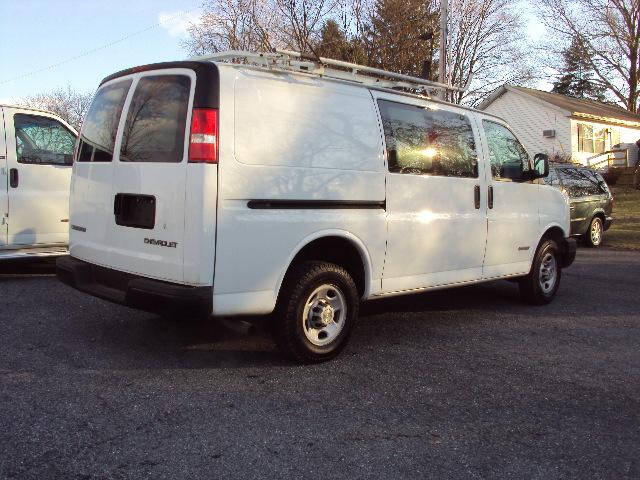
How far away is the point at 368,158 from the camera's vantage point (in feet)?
15.3

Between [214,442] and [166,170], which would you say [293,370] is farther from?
[166,170]

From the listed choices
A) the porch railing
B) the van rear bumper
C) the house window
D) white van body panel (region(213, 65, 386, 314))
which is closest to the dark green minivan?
white van body panel (region(213, 65, 386, 314))

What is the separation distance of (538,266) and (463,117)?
2.05 metres

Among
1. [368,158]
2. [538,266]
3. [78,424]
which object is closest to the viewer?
[78,424]

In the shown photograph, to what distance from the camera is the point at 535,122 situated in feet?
106

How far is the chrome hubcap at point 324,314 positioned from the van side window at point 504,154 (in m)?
2.36

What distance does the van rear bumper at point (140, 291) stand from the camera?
12.4 feet

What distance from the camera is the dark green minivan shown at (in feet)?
40.5

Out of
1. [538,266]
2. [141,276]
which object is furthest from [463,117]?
[141,276]

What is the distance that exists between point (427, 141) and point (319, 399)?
8.36 feet

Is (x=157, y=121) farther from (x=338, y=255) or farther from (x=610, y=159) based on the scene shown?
(x=610, y=159)

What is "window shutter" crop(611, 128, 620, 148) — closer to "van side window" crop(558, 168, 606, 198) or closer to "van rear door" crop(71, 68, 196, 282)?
"van side window" crop(558, 168, 606, 198)

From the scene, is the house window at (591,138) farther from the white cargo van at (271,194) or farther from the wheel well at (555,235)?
the white cargo van at (271,194)

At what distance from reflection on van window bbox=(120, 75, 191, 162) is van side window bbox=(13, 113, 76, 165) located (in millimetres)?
3624
